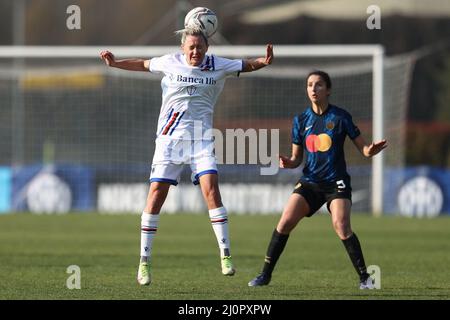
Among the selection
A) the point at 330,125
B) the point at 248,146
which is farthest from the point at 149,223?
the point at 248,146

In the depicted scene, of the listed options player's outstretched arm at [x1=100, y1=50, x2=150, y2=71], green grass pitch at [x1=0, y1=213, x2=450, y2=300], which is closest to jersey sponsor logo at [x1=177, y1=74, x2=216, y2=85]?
player's outstretched arm at [x1=100, y1=50, x2=150, y2=71]

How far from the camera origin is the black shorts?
10672 millimetres

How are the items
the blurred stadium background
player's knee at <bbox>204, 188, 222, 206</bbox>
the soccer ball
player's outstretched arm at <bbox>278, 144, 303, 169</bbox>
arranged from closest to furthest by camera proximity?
1. player's knee at <bbox>204, 188, 222, 206</bbox>
2. the soccer ball
3. player's outstretched arm at <bbox>278, 144, 303, 169</bbox>
4. the blurred stadium background

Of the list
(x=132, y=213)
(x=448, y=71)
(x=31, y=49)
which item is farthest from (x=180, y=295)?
(x=448, y=71)

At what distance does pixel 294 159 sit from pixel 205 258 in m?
4.36

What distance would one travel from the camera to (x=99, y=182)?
27906mm

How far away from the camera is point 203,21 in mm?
10641

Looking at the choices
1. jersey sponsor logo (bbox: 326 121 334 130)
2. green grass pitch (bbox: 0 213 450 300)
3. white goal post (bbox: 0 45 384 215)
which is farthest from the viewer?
white goal post (bbox: 0 45 384 215)

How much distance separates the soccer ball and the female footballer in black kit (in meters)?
1.03

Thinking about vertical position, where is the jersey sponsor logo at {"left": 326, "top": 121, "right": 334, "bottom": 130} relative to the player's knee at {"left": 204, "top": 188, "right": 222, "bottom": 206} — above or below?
above

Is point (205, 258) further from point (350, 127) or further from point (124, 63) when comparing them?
point (124, 63)

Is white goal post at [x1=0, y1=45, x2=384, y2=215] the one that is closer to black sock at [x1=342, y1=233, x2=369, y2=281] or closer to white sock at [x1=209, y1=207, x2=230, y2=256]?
black sock at [x1=342, y1=233, x2=369, y2=281]

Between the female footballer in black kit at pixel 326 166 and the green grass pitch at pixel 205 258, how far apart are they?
57cm

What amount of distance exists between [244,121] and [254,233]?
35.3 feet
